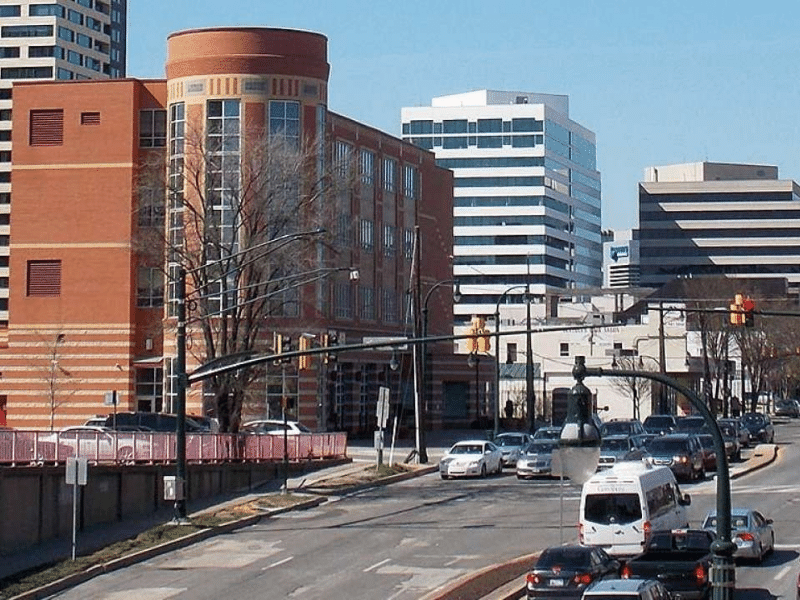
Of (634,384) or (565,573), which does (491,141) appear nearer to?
(634,384)

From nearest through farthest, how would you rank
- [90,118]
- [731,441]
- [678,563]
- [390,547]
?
1. [678,563]
2. [390,547]
3. [731,441]
4. [90,118]

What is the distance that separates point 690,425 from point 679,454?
19.0 metres

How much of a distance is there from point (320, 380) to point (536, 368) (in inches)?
1832

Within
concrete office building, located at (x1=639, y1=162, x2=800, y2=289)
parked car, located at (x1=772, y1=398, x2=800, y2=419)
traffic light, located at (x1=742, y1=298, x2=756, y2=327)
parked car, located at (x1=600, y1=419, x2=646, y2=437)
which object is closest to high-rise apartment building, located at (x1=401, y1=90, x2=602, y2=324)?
concrete office building, located at (x1=639, y1=162, x2=800, y2=289)

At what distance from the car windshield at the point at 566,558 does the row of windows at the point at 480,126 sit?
147 meters

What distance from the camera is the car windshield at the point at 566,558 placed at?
28.2 m

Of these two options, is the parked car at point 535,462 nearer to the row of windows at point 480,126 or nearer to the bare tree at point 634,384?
the bare tree at point 634,384

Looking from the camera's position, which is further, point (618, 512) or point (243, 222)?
point (243, 222)

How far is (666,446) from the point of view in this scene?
51781mm

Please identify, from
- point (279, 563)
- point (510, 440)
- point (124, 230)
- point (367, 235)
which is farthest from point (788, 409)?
point (279, 563)

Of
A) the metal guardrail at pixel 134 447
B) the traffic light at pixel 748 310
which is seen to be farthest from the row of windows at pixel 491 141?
the traffic light at pixel 748 310

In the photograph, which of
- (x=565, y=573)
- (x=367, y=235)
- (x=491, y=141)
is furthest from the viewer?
(x=491, y=141)

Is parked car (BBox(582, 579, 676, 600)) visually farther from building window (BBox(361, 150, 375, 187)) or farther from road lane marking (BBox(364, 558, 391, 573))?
building window (BBox(361, 150, 375, 187))

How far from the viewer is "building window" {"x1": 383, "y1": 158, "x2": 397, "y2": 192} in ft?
284
